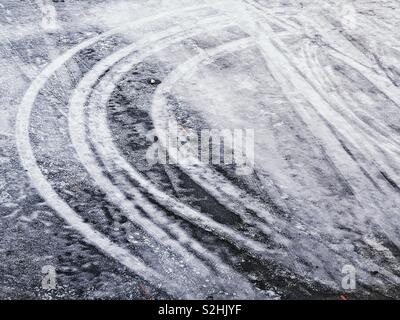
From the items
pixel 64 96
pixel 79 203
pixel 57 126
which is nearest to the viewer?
pixel 79 203

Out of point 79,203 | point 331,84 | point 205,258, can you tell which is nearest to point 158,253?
point 205,258

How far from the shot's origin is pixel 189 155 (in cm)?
542

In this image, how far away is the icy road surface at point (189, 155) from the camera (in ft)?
13.6

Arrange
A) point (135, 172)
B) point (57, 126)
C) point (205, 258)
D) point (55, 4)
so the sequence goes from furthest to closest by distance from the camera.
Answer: point (55, 4), point (57, 126), point (135, 172), point (205, 258)

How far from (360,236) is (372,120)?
2.10m

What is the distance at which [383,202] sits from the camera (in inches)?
189

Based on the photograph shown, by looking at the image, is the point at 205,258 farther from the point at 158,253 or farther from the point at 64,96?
the point at 64,96

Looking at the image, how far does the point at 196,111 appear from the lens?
6.12 m

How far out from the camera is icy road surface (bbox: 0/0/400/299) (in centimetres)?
414

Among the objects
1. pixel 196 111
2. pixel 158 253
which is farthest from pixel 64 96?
pixel 158 253

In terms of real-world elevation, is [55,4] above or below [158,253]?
above

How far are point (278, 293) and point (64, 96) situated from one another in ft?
13.4

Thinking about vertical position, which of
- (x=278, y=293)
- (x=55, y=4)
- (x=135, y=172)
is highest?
(x=55, y=4)

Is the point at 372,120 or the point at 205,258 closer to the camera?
the point at 205,258
